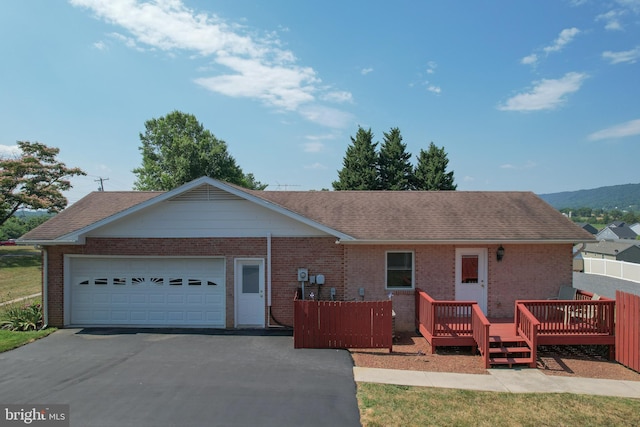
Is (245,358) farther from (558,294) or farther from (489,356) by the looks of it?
(558,294)

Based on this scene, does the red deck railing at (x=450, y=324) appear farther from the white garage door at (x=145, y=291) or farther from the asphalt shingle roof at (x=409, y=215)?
the white garage door at (x=145, y=291)

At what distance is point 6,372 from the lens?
8.77 meters

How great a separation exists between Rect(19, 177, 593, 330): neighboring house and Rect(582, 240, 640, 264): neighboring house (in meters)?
23.7

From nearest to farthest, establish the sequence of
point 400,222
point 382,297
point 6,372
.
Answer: point 6,372 → point 382,297 → point 400,222

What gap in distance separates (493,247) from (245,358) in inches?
323

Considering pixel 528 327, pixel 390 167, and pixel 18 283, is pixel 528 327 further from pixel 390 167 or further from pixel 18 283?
pixel 390 167

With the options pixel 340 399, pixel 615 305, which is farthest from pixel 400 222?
pixel 340 399

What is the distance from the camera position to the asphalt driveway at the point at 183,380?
6.77 meters

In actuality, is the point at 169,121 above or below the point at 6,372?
above

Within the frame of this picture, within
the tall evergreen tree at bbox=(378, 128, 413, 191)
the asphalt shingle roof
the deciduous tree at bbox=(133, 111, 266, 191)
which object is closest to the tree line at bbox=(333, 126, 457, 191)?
the tall evergreen tree at bbox=(378, 128, 413, 191)

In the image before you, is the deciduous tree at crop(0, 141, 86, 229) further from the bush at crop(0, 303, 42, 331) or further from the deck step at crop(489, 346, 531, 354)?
the deck step at crop(489, 346, 531, 354)

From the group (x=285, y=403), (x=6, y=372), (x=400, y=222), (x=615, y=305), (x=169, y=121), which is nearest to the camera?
(x=285, y=403)

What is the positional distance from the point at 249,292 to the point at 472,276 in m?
6.99

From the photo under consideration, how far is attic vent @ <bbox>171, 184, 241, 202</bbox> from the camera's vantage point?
12250mm
